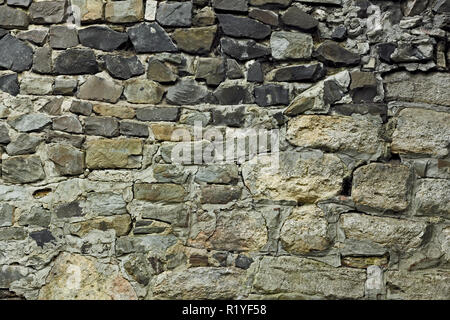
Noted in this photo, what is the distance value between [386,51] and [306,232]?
98cm

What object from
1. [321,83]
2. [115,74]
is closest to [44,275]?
Result: [115,74]

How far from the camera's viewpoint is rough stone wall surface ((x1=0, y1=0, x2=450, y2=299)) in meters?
2.33

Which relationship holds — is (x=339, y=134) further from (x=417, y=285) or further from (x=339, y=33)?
(x=417, y=285)

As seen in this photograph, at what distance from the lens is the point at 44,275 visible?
91.7 inches

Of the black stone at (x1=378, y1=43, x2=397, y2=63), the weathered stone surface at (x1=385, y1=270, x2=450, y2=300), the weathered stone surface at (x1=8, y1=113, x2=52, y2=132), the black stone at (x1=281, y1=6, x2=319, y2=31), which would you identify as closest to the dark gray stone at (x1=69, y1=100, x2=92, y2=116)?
the weathered stone surface at (x1=8, y1=113, x2=52, y2=132)

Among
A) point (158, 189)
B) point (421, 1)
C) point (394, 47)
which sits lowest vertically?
point (158, 189)

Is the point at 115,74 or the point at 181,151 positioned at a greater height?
the point at 115,74

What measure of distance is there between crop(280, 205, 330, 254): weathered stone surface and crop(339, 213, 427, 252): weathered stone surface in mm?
114

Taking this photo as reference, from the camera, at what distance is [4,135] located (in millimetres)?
2371

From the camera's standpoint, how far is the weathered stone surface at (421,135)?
236cm

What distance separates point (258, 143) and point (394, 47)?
83 cm

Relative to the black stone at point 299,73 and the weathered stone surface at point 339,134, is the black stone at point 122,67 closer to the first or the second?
the black stone at point 299,73

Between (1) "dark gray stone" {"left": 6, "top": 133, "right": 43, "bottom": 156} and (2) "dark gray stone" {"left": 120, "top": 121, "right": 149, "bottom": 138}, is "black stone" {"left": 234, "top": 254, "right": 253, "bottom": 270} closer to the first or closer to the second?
(2) "dark gray stone" {"left": 120, "top": 121, "right": 149, "bottom": 138}

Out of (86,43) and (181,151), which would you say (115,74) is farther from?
(181,151)
